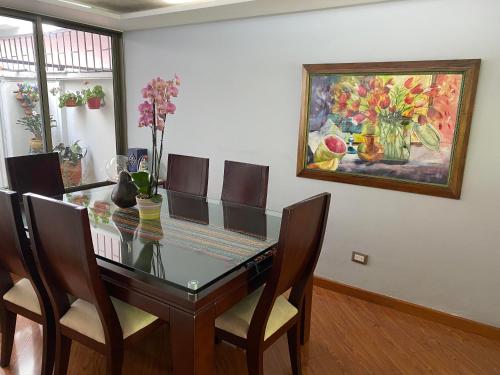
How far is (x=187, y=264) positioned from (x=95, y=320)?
487mm

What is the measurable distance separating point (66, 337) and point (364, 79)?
2.35 m

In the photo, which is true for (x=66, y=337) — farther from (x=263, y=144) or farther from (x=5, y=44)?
(x=5, y=44)

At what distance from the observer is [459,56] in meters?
2.18

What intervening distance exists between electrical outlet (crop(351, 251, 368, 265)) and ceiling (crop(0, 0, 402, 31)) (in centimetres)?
178

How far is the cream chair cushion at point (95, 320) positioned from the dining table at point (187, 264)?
0.13 meters

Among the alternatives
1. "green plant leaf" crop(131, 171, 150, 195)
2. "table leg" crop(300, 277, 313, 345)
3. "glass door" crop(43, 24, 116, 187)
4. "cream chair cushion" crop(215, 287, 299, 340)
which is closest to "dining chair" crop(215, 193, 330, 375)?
"cream chair cushion" crop(215, 287, 299, 340)

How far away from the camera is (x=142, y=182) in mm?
2195

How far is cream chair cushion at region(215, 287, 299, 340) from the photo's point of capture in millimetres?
1631

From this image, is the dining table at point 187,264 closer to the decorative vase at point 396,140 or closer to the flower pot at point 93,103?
the decorative vase at point 396,140

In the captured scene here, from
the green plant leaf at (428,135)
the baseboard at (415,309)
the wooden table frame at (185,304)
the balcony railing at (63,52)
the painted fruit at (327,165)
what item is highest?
the balcony railing at (63,52)

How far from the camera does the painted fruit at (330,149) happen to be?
2.66 m

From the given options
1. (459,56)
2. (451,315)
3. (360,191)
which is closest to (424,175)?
(360,191)

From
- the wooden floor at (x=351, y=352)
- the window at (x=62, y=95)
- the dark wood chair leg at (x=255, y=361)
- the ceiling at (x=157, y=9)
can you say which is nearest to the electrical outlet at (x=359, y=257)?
the wooden floor at (x=351, y=352)

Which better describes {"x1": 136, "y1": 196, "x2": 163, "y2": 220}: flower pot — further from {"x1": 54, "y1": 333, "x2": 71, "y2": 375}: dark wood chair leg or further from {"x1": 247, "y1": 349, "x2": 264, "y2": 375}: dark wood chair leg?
{"x1": 247, "y1": 349, "x2": 264, "y2": 375}: dark wood chair leg
